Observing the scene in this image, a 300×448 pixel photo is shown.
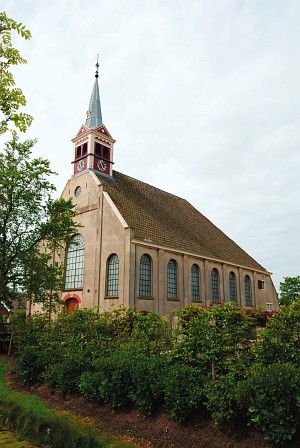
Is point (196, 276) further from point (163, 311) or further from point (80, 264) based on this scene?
point (80, 264)

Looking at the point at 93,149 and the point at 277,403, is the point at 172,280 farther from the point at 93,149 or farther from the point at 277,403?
the point at 277,403

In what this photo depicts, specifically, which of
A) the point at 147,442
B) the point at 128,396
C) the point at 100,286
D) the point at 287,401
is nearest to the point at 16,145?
the point at 100,286

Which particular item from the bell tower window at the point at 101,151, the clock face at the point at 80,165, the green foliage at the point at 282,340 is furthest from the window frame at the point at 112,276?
the green foliage at the point at 282,340

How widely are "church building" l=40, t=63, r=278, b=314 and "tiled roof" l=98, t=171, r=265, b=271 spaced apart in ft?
0.37

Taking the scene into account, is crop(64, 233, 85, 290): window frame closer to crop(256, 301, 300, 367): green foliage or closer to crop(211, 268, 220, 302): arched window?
crop(211, 268, 220, 302): arched window

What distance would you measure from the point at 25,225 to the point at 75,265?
33.7ft

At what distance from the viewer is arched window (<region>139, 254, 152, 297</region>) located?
2464 centimetres

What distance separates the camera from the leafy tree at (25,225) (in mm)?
17281

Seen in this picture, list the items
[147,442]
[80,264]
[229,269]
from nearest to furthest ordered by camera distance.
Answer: [147,442]
[80,264]
[229,269]

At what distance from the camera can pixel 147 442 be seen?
24.3ft

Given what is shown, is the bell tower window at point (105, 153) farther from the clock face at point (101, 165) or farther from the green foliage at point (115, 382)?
the green foliage at point (115, 382)

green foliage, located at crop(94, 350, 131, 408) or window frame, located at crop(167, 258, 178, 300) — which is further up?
window frame, located at crop(167, 258, 178, 300)

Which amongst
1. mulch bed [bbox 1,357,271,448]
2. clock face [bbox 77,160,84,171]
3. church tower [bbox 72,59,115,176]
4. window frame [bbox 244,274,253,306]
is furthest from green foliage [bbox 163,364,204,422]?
window frame [bbox 244,274,253,306]

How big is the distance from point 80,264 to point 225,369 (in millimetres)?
20432
